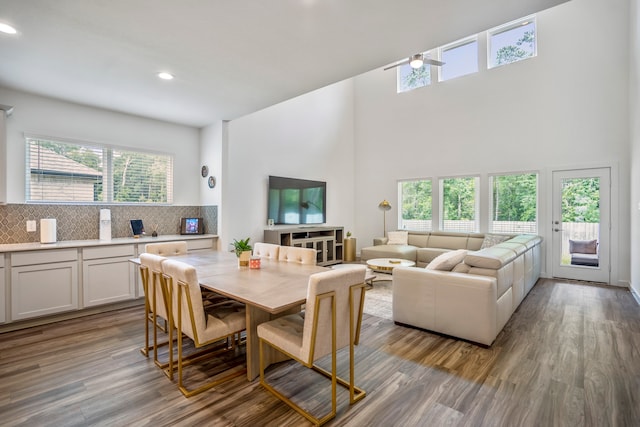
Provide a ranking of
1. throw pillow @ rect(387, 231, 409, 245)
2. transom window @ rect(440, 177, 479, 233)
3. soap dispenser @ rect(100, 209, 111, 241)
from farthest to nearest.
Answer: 1. throw pillow @ rect(387, 231, 409, 245)
2. transom window @ rect(440, 177, 479, 233)
3. soap dispenser @ rect(100, 209, 111, 241)

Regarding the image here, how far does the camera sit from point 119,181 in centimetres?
436

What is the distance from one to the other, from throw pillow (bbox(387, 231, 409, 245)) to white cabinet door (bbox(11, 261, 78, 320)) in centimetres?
550

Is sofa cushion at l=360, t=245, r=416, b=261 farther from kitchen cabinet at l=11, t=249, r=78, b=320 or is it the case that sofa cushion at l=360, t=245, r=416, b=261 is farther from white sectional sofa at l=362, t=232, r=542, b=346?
kitchen cabinet at l=11, t=249, r=78, b=320

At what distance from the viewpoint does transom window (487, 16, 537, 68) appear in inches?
223

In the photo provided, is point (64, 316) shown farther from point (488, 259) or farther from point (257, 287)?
point (488, 259)

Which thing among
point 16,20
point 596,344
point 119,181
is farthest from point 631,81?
point 119,181

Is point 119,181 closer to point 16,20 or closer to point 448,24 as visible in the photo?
point 16,20

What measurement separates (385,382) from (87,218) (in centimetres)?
413

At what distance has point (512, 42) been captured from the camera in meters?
5.91

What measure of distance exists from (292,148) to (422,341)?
4470 mm

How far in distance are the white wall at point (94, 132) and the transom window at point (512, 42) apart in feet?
19.6

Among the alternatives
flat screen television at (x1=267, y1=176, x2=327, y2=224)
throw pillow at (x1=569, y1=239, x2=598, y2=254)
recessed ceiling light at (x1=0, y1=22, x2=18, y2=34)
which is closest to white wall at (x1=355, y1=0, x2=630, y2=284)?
throw pillow at (x1=569, y1=239, x2=598, y2=254)

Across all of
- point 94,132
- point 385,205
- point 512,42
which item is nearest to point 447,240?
point 385,205

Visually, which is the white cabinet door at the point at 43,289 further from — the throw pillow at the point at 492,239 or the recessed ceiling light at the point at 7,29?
the throw pillow at the point at 492,239
